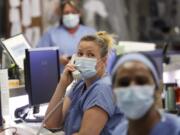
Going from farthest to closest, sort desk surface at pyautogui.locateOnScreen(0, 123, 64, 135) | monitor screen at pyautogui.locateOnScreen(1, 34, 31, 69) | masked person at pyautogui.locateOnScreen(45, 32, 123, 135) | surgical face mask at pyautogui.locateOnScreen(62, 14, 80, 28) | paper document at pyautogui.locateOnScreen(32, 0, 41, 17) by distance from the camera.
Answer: paper document at pyautogui.locateOnScreen(32, 0, 41, 17)
surgical face mask at pyautogui.locateOnScreen(62, 14, 80, 28)
monitor screen at pyautogui.locateOnScreen(1, 34, 31, 69)
desk surface at pyautogui.locateOnScreen(0, 123, 64, 135)
masked person at pyautogui.locateOnScreen(45, 32, 123, 135)

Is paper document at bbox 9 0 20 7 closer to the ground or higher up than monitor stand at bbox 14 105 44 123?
higher up

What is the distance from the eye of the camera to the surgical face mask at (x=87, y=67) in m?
2.34

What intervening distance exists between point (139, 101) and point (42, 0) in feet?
13.4

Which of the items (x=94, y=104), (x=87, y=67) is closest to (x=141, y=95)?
(x=94, y=104)

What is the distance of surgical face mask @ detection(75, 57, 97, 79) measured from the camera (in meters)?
2.34

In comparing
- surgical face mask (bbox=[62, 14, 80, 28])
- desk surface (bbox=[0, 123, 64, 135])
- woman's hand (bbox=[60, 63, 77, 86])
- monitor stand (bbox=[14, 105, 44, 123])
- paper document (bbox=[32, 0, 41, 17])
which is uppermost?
paper document (bbox=[32, 0, 41, 17])

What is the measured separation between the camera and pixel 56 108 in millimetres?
2600

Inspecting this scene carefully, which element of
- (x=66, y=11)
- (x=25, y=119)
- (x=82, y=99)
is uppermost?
(x=66, y=11)

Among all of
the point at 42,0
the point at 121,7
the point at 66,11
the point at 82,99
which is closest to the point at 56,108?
the point at 82,99

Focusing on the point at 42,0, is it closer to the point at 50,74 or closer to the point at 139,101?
the point at 50,74

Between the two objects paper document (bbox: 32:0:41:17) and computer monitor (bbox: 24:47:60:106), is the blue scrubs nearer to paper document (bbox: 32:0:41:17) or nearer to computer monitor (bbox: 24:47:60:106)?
paper document (bbox: 32:0:41:17)

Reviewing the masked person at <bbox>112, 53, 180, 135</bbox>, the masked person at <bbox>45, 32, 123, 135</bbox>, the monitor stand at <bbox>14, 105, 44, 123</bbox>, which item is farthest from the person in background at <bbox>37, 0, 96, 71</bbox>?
the masked person at <bbox>112, 53, 180, 135</bbox>

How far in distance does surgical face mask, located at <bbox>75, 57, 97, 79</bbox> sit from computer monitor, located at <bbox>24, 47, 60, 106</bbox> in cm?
46

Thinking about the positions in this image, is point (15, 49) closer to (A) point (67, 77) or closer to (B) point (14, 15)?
(A) point (67, 77)
